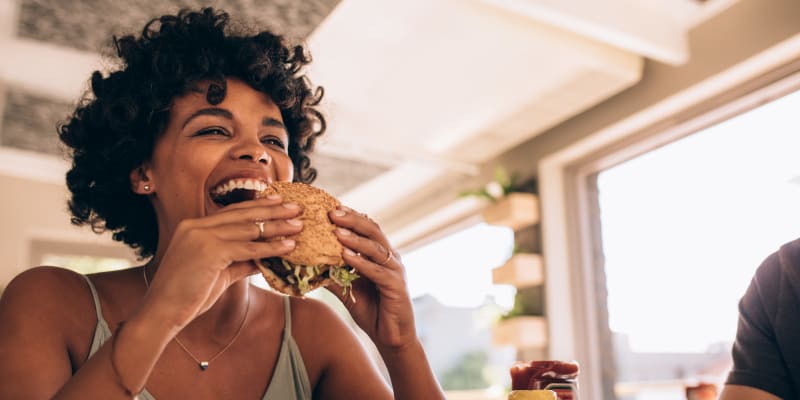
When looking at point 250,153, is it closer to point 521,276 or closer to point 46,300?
point 46,300

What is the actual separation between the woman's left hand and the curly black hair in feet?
1.62

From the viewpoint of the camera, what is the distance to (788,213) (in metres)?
4.14

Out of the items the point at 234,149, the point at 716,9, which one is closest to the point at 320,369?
the point at 234,149

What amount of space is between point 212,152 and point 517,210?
466cm

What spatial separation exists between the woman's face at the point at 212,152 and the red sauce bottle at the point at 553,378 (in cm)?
67

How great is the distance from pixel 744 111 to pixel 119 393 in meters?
4.43

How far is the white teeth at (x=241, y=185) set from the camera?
4.92ft

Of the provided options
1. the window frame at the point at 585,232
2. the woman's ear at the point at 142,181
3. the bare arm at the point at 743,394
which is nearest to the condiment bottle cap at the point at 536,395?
the bare arm at the point at 743,394

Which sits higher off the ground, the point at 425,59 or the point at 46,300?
the point at 425,59

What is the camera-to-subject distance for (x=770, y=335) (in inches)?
62.2

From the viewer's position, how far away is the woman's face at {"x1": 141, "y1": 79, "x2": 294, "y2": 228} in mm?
1522

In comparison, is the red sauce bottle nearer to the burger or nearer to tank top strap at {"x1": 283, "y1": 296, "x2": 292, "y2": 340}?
the burger

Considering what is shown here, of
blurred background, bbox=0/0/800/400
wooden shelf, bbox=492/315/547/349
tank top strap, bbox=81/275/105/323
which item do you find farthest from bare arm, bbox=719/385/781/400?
wooden shelf, bbox=492/315/547/349

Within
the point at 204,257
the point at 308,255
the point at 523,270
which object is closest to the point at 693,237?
the point at 523,270
